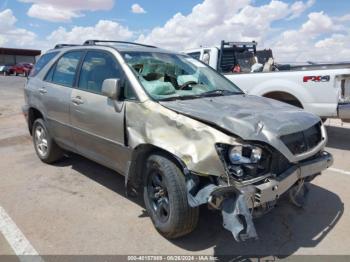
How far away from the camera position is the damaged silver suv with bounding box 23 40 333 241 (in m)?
3.05

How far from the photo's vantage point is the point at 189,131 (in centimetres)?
324

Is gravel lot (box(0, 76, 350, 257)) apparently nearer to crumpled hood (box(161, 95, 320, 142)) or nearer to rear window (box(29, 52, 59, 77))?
crumpled hood (box(161, 95, 320, 142))

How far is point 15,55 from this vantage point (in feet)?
210

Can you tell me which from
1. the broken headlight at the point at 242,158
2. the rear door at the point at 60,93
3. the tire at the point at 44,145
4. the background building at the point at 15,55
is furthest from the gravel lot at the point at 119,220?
the background building at the point at 15,55

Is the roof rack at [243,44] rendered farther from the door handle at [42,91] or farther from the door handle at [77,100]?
the door handle at [77,100]

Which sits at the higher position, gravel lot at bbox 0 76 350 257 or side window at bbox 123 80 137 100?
side window at bbox 123 80 137 100

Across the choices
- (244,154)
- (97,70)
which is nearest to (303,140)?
(244,154)

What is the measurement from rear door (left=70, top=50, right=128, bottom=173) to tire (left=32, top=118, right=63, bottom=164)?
1002 millimetres

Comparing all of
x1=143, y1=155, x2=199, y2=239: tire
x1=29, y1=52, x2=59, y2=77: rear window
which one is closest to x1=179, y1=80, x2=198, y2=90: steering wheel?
x1=143, y1=155, x2=199, y2=239: tire

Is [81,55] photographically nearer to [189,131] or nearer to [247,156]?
[189,131]

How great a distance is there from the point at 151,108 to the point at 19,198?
2.29 meters

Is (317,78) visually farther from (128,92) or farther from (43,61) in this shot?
(43,61)

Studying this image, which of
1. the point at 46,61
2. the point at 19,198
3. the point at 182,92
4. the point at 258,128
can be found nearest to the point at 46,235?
the point at 19,198

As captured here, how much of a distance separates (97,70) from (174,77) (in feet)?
3.24
